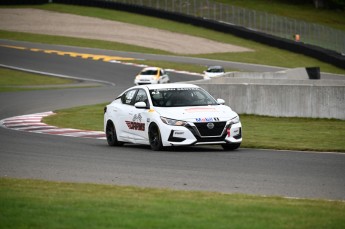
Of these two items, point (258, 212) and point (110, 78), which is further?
point (110, 78)

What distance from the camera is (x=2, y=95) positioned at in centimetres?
3909

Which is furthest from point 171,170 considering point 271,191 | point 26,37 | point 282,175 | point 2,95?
point 26,37

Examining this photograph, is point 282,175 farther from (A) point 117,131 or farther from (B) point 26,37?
(B) point 26,37

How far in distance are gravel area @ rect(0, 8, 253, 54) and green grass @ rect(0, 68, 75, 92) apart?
1720 cm

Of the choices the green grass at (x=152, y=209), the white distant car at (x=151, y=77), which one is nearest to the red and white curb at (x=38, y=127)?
Answer: the green grass at (x=152, y=209)

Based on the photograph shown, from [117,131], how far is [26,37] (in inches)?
1990

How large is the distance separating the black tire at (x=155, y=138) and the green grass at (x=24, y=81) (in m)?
24.8

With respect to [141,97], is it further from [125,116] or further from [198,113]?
[198,113]

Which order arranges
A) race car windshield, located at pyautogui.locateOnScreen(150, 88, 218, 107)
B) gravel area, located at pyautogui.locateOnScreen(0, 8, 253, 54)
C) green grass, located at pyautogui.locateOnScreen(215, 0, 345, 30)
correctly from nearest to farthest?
1. race car windshield, located at pyautogui.locateOnScreen(150, 88, 218, 107)
2. gravel area, located at pyautogui.locateOnScreen(0, 8, 253, 54)
3. green grass, located at pyautogui.locateOnScreen(215, 0, 345, 30)

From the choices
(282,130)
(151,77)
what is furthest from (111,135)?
(151,77)

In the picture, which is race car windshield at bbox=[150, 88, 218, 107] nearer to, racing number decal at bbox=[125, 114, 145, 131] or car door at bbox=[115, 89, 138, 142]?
racing number decal at bbox=[125, 114, 145, 131]

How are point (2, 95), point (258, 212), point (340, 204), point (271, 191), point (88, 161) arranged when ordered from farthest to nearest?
point (2, 95) → point (88, 161) → point (271, 191) → point (340, 204) → point (258, 212)

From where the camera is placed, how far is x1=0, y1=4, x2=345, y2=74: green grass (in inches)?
2403

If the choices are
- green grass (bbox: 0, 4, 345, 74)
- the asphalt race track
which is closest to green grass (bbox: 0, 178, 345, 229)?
the asphalt race track
